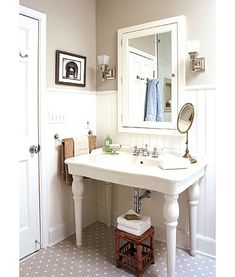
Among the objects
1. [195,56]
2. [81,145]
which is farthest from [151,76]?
[81,145]

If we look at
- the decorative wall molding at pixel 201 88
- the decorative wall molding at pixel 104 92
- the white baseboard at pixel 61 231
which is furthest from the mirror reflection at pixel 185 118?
the white baseboard at pixel 61 231

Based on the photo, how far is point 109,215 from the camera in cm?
270

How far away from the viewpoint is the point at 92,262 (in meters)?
2.05

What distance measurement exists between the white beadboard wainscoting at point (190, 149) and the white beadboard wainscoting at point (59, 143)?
0.26 m

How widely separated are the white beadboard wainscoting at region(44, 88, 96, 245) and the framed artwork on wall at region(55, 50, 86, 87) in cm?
8

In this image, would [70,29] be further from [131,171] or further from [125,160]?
[131,171]

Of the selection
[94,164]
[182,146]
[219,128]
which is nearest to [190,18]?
[182,146]

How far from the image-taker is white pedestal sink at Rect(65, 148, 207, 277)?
165 centimetres

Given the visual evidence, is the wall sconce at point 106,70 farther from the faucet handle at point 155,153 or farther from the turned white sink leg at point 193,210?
the turned white sink leg at point 193,210

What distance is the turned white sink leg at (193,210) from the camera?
2037mm

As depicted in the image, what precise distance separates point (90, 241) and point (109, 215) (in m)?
0.39

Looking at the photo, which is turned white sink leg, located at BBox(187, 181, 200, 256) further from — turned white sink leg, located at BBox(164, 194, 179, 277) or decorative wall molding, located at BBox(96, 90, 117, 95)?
decorative wall molding, located at BBox(96, 90, 117, 95)

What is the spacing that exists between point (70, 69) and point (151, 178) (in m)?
1.33

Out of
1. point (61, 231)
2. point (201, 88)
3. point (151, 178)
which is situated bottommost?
point (61, 231)
